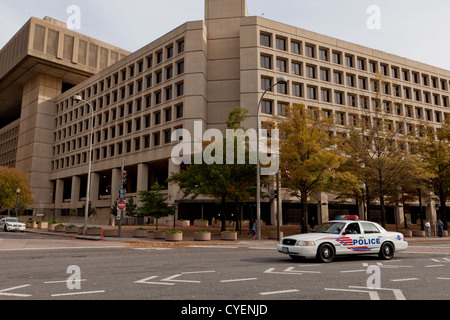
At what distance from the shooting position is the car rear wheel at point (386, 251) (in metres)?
12.2

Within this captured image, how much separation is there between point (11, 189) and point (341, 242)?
5455 centimetres

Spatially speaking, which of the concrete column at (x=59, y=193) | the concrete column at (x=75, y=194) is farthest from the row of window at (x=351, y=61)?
the concrete column at (x=59, y=193)

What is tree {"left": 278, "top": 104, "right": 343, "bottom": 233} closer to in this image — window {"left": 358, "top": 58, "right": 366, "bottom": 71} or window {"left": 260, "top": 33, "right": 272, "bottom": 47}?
window {"left": 260, "top": 33, "right": 272, "bottom": 47}

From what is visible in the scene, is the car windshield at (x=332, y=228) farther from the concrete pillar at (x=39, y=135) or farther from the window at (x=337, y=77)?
the concrete pillar at (x=39, y=135)

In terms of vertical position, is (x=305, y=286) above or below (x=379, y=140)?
below

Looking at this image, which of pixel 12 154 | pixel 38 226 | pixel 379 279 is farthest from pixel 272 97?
pixel 12 154

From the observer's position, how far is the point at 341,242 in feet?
37.5

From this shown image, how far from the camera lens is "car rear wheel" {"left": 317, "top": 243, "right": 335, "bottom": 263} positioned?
10991 millimetres

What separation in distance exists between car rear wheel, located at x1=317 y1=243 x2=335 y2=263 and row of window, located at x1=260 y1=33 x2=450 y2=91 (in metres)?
39.3

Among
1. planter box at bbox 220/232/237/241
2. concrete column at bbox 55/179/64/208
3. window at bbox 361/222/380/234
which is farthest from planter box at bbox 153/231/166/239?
concrete column at bbox 55/179/64/208

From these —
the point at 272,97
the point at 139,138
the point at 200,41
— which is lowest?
the point at 139,138

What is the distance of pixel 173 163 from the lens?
44.9 m
